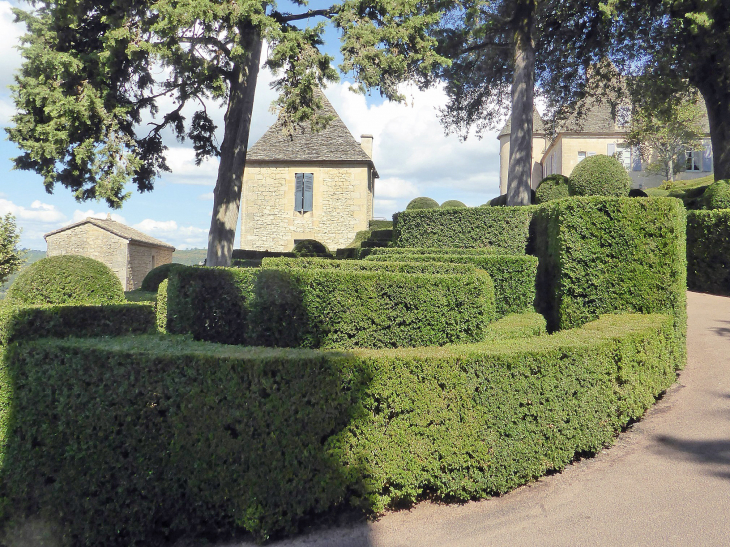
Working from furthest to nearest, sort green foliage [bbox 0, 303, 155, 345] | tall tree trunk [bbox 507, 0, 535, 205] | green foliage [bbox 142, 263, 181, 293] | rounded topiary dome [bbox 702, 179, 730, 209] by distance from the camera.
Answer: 1. green foliage [bbox 142, 263, 181, 293]
2. tall tree trunk [bbox 507, 0, 535, 205]
3. rounded topiary dome [bbox 702, 179, 730, 209]
4. green foliage [bbox 0, 303, 155, 345]

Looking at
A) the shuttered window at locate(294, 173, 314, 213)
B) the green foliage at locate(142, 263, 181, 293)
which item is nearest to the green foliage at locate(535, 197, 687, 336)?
the green foliage at locate(142, 263, 181, 293)

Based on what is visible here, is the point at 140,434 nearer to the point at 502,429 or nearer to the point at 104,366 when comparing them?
the point at 104,366

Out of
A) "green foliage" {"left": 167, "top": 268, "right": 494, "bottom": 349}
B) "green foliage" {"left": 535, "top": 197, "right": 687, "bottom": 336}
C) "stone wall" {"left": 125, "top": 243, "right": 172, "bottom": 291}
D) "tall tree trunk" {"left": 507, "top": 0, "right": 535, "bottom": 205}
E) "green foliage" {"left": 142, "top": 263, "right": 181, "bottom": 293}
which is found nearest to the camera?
"green foliage" {"left": 167, "top": 268, "right": 494, "bottom": 349}

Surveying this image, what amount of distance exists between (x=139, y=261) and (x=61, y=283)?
84.4ft

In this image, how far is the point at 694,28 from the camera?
1408cm

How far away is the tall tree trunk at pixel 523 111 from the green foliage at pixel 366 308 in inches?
418

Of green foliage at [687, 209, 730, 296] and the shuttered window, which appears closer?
green foliage at [687, 209, 730, 296]

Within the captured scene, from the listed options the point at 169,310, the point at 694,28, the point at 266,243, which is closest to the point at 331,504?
the point at 169,310

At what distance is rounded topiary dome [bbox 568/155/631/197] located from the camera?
13805mm

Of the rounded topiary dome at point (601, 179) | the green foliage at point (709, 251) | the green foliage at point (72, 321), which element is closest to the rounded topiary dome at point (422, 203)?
the rounded topiary dome at point (601, 179)

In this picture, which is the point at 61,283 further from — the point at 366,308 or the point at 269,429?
the point at 269,429

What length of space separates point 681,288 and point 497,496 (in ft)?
14.5

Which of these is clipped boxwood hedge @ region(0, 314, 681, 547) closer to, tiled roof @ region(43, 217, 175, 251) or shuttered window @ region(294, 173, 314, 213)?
shuttered window @ region(294, 173, 314, 213)

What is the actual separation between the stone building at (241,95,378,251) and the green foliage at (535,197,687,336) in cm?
1923
